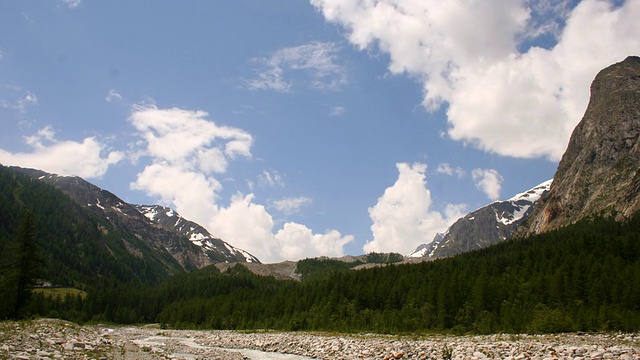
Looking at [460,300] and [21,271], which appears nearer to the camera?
[21,271]

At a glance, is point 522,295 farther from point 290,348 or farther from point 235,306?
point 235,306

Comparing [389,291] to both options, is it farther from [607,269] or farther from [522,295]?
[607,269]

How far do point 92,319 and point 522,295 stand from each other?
14034 cm

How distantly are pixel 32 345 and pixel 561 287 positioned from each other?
8512 centimetres

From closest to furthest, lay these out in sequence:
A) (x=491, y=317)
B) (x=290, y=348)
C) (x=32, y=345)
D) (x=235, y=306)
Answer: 1. (x=32, y=345)
2. (x=290, y=348)
3. (x=491, y=317)
4. (x=235, y=306)

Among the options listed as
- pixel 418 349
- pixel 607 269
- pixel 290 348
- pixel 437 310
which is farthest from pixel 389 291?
pixel 418 349

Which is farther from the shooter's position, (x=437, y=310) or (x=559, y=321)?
(x=437, y=310)

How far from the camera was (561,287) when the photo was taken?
77812mm

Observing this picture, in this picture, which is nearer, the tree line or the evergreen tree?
the evergreen tree

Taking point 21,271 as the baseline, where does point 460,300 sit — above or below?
below

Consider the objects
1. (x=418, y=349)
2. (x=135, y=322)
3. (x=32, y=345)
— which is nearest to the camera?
(x=32, y=345)

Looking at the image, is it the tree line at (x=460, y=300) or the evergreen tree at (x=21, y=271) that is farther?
the tree line at (x=460, y=300)

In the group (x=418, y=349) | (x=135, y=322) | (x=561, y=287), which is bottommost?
(x=135, y=322)

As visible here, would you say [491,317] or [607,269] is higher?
[607,269]
